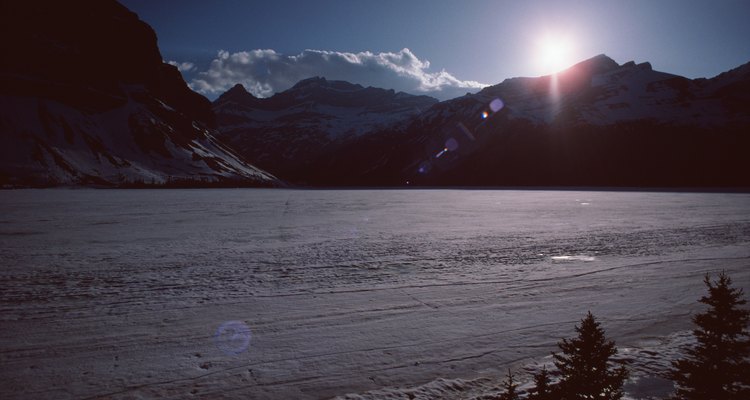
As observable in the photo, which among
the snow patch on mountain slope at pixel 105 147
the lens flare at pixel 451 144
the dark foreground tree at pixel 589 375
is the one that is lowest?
the dark foreground tree at pixel 589 375

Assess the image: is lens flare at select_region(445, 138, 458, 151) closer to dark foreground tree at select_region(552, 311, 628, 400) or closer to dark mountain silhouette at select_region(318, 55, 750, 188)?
dark mountain silhouette at select_region(318, 55, 750, 188)

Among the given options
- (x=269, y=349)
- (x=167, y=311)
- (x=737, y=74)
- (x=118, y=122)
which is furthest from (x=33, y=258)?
(x=737, y=74)

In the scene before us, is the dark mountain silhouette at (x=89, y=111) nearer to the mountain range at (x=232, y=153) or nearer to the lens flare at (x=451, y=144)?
the mountain range at (x=232, y=153)

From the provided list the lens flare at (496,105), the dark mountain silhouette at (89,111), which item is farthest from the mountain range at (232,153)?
the lens flare at (496,105)

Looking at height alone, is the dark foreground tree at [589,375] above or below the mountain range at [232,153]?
below

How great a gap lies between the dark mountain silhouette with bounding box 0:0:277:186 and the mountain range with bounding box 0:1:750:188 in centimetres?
44

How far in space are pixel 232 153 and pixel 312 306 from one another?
543ft

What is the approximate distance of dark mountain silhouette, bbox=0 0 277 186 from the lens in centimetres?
9550

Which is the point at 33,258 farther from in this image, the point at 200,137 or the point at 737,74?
the point at 737,74

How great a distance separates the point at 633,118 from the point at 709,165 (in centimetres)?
3586

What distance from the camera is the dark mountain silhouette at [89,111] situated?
9550 centimetres

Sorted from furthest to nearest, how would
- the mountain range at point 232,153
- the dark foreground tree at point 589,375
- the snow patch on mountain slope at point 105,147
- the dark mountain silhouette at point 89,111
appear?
the mountain range at point 232,153
the dark mountain silhouette at point 89,111
the snow patch on mountain slope at point 105,147
the dark foreground tree at point 589,375

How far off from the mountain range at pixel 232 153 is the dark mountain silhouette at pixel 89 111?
44 cm

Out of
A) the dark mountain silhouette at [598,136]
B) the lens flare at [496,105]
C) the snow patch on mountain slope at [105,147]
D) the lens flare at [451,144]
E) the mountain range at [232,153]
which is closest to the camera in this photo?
the snow patch on mountain slope at [105,147]
